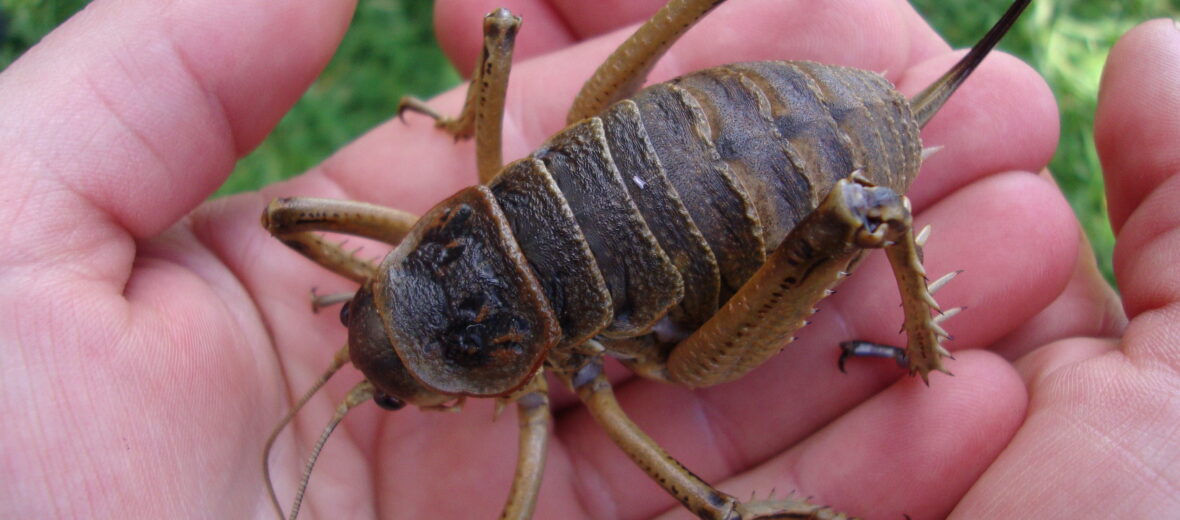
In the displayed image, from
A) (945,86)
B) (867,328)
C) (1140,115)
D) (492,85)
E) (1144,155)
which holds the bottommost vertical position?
(867,328)

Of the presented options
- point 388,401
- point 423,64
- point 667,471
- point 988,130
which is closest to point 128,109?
point 388,401

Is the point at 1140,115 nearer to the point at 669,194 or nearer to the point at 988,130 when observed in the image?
the point at 988,130

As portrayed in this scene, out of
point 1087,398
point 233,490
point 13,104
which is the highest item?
point 13,104

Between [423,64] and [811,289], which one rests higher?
[423,64]

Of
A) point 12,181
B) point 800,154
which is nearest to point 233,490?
point 12,181

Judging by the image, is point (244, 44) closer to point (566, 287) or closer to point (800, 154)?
point (566, 287)

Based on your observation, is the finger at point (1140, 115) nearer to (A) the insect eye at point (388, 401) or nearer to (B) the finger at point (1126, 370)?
(B) the finger at point (1126, 370)
